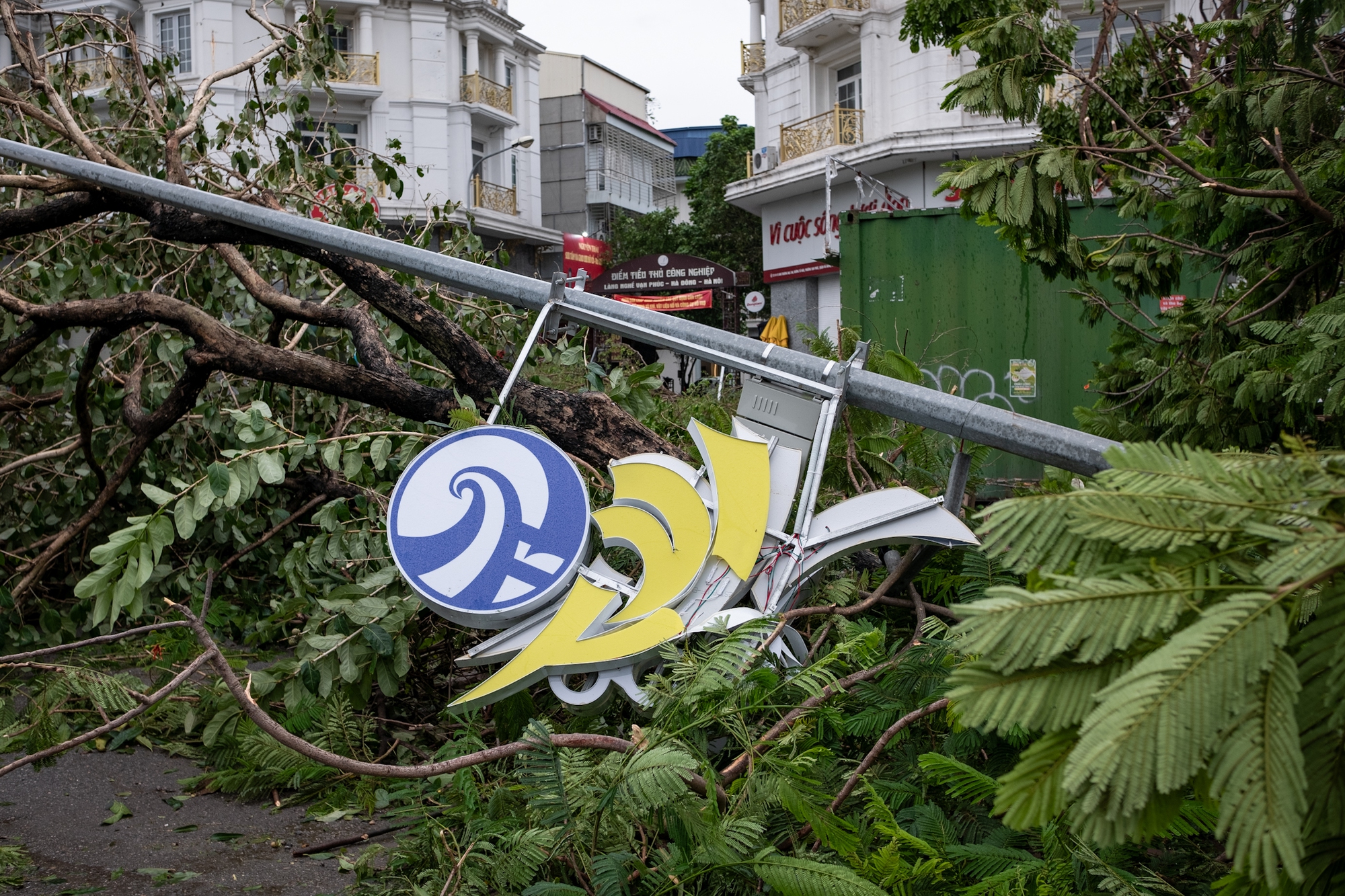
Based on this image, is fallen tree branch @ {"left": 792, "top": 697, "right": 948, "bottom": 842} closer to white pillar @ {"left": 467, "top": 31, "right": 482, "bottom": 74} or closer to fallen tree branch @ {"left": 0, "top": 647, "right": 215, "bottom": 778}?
fallen tree branch @ {"left": 0, "top": 647, "right": 215, "bottom": 778}

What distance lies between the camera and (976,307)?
8.34 meters

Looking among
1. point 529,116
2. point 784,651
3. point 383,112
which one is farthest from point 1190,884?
point 529,116

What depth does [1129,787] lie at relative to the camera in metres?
0.81

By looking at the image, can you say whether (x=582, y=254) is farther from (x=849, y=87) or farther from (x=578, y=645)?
(x=578, y=645)

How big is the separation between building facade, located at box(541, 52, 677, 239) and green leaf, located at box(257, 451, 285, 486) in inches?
1323

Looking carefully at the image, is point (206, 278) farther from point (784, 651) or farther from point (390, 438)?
point (784, 651)

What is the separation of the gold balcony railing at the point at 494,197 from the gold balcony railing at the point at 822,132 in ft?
31.1

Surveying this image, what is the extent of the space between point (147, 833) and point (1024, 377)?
23.0 feet

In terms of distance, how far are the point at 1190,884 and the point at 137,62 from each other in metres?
6.19

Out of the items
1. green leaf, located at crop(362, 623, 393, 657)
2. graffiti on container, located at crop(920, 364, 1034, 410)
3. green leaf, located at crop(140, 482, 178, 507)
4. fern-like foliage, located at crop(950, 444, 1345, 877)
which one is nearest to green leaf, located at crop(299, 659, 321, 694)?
green leaf, located at crop(362, 623, 393, 657)

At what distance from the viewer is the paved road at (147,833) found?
2.67 metres

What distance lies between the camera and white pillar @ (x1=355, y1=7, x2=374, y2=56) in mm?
24797

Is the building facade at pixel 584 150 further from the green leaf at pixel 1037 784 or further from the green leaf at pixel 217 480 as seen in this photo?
the green leaf at pixel 1037 784

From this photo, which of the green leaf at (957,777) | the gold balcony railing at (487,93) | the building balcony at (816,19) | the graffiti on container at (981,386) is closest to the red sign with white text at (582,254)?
the gold balcony railing at (487,93)
